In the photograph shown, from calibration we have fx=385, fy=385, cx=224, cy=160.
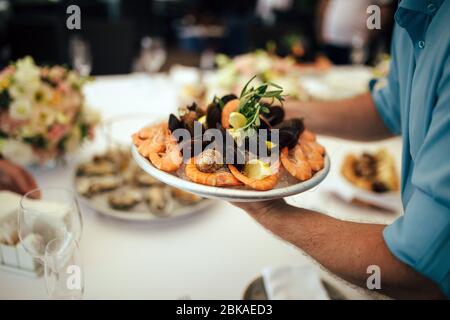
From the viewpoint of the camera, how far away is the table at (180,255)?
1227 millimetres

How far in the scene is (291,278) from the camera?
1.27 m

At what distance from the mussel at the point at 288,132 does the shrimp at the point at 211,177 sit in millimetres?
196

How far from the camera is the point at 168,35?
30.0 feet

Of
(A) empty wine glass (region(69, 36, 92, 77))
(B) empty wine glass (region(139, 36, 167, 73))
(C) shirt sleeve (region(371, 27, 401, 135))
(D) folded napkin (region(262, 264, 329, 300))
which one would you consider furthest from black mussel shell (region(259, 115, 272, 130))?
(B) empty wine glass (region(139, 36, 167, 73))

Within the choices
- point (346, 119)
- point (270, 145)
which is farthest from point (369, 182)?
point (270, 145)

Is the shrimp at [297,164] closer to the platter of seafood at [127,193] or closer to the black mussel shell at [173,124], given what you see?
the black mussel shell at [173,124]

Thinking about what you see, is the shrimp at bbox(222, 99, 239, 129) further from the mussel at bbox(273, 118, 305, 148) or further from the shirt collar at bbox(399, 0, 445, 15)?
the shirt collar at bbox(399, 0, 445, 15)

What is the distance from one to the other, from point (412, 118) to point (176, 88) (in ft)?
7.35

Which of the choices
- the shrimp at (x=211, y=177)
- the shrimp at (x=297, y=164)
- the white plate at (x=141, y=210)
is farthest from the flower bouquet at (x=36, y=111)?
the shrimp at (x=297, y=164)

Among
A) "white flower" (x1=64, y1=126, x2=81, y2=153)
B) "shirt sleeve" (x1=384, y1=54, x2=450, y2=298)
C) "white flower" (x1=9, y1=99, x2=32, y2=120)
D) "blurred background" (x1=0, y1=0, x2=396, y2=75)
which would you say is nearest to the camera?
"shirt sleeve" (x1=384, y1=54, x2=450, y2=298)

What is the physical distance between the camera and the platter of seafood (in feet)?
4.78

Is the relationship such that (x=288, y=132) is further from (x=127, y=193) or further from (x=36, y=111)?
(x=36, y=111)

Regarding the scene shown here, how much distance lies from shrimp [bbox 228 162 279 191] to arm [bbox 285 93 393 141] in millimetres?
652
